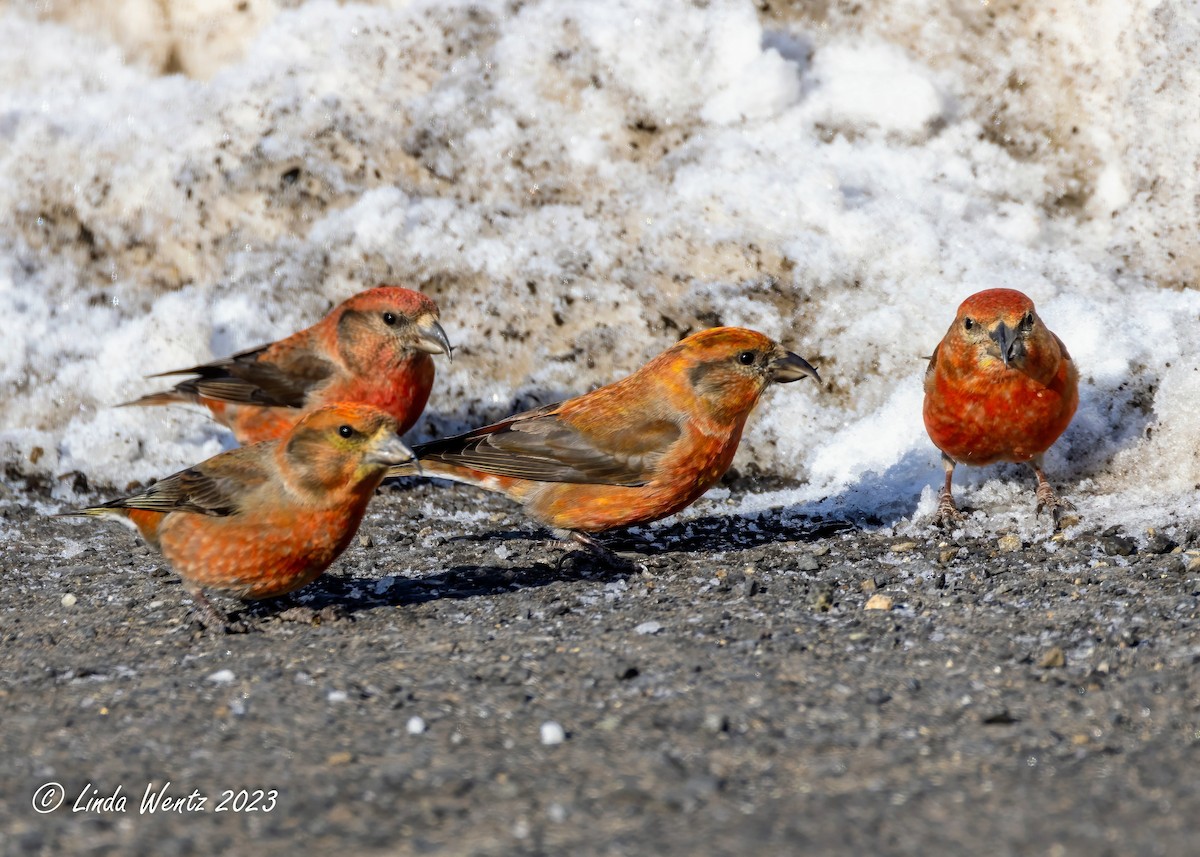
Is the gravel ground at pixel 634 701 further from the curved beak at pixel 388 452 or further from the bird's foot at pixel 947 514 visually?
the curved beak at pixel 388 452

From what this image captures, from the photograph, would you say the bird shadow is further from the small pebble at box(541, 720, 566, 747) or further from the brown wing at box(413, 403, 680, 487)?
the small pebble at box(541, 720, 566, 747)

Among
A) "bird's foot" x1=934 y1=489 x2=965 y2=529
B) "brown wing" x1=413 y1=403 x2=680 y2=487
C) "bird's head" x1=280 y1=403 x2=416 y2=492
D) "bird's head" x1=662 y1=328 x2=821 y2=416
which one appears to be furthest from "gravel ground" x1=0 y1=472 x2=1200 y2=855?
"bird's head" x1=662 y1=328 x2=821 y2=416

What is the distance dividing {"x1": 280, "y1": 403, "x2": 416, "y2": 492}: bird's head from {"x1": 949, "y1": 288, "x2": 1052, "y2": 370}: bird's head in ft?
7.83

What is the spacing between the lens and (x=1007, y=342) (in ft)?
16.8

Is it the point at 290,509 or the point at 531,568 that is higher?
the point at 290,509

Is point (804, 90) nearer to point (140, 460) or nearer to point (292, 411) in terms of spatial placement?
point (292, 411)

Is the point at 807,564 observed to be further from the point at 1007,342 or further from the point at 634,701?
the point at 634,701

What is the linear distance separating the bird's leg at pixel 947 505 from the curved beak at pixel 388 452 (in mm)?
2322

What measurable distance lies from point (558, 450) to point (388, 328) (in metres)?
1.30

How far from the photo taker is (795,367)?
5.12 meters

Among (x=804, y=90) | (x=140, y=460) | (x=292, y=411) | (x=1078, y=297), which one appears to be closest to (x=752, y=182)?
(x=804, y=90)

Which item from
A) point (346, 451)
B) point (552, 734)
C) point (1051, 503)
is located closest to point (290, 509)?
point (346, 451)

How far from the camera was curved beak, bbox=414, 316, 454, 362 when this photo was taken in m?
6.12

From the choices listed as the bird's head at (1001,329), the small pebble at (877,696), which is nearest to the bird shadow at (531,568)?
the bird's head at (1001,329)
